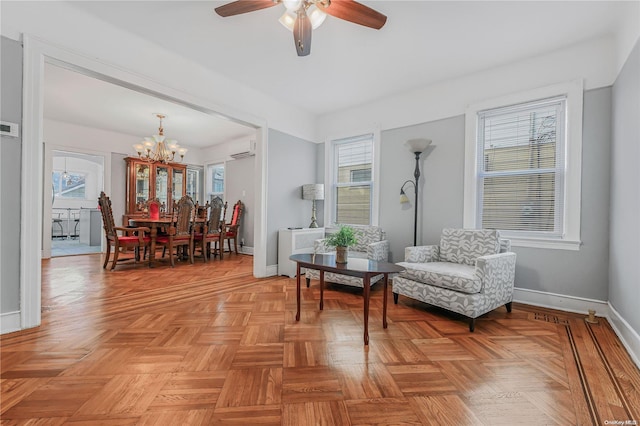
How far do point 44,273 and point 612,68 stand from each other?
718cm

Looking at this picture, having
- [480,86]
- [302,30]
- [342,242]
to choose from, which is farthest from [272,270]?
[480,86]

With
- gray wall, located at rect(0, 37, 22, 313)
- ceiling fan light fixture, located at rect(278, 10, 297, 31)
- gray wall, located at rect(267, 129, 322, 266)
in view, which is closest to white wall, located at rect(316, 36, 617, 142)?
gray wall, located at rect(267, 129, 322, 266)

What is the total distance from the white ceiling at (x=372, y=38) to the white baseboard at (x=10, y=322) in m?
2.49

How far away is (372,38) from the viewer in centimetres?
261

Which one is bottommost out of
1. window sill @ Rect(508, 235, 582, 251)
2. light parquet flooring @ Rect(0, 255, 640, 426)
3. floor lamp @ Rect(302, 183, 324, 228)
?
light parquet flooring @ Rect(0, 255, 640, 426)

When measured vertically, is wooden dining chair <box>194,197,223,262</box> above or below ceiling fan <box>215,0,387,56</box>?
below

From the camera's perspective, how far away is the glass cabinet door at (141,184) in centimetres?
625

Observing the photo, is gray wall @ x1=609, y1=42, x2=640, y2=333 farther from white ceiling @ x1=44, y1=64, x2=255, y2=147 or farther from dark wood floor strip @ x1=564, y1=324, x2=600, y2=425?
white ceiling @ x1=44, y1=64, x2=255, y2=147

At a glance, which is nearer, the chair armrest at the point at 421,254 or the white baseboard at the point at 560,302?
the white baseboard at the point at 560,302

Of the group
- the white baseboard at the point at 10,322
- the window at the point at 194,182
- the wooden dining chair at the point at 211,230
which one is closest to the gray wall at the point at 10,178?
the white baseboard at the point at 10,322

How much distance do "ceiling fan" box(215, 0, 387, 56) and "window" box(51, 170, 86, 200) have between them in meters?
9.63

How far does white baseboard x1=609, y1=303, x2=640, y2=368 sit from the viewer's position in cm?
181

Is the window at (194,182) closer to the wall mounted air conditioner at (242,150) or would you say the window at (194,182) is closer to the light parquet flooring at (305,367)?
the wall mounted air conditioner at (242,150)

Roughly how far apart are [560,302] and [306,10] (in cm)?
350
